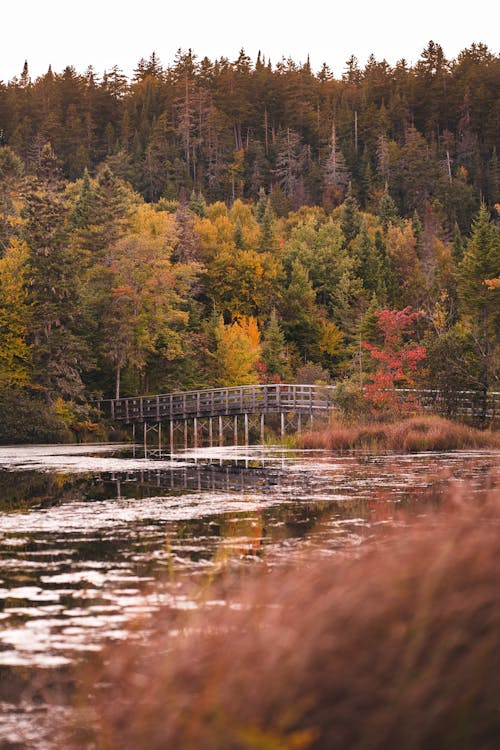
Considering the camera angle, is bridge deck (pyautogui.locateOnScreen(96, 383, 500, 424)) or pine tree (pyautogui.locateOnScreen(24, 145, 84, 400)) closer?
bridge deck (pyautogui.locateOnScreen(96, 383, 500, 424))

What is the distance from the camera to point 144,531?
1466 cm

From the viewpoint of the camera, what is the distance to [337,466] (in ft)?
87.0

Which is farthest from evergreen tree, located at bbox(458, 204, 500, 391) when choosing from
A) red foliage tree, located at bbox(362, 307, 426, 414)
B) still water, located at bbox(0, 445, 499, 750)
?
still water, located at bbox(0, 445, 499, 750)

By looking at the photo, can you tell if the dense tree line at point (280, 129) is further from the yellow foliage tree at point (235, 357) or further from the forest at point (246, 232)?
the yellow foliage tree at point (235, 357)

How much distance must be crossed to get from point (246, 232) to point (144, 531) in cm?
7663

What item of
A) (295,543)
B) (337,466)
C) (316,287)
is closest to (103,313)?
(316,287)

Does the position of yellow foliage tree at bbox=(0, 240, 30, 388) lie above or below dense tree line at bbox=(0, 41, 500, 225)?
below

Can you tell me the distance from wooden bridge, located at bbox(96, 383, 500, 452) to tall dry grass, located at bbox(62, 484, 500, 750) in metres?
31.7

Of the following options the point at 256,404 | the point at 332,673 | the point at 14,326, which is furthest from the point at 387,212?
the point at 332,673

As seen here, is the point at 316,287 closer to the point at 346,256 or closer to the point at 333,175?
the point at 346,256

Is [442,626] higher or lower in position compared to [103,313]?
lower

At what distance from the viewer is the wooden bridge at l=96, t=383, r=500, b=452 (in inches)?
1523

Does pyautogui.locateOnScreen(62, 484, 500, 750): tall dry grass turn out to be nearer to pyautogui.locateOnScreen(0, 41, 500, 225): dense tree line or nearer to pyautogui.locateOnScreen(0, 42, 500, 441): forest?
pyautogui.locateOnScreen(0, 42, 500, 441): forest

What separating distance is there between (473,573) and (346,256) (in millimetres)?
88933
